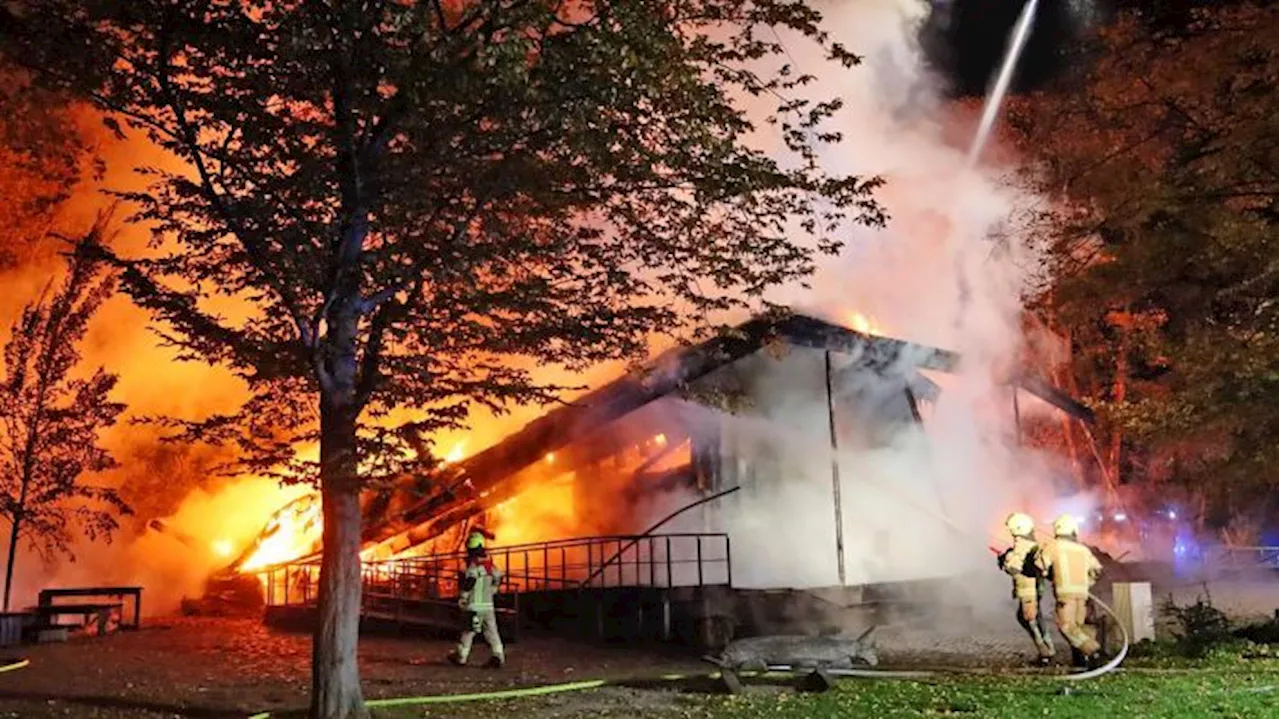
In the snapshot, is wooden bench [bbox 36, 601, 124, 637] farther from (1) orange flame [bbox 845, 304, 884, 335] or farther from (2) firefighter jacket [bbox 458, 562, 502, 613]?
(1) orange flame [bbox 845, 304, 884, 335]

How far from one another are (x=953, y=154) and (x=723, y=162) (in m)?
19.1

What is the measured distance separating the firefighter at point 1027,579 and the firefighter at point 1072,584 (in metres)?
0.26

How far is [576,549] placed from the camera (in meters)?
19.5

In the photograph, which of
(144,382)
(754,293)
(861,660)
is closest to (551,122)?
(754,293)

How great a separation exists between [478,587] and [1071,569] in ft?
23.7

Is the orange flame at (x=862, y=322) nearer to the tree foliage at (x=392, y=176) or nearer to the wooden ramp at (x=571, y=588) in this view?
the wooden ramp at (x=571, y=588)

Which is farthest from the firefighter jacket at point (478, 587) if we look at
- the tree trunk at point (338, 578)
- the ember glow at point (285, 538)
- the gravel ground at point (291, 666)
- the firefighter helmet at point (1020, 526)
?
the ember glow at point (285, 538)

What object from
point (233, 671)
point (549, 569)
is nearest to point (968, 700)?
point (233, 671)

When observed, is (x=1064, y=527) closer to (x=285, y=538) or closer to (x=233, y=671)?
(x=233, y=671)

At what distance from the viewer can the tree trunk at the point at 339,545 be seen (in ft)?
27.2

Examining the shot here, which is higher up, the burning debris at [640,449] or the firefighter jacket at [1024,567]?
the burning debris at [640,449]

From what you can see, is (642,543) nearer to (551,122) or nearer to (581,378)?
(581,378)

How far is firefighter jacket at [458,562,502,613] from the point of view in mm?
→ 12672

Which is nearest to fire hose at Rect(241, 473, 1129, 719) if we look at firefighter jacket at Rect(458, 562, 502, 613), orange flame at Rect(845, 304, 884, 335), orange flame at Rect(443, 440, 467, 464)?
firefighter jacket at Rect(458, 562, 502, 613)
